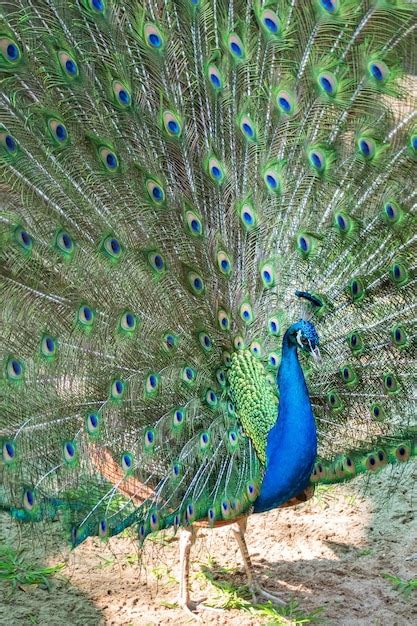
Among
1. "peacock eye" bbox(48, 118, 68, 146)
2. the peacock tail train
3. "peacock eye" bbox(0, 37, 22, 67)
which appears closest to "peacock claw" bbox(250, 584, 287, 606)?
the peacock tail train

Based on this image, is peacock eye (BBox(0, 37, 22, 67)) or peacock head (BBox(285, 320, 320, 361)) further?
peacock head (BBox(285, 320, 320, 361))

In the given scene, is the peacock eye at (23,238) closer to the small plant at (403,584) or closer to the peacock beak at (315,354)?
the peacock beak at (315,354)

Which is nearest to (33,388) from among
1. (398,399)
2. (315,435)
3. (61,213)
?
(61,213)

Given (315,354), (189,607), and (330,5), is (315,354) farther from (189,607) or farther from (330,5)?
(189,607)

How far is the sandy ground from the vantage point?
11.2 feet

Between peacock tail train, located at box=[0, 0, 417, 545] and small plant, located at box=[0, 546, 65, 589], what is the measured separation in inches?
29.8

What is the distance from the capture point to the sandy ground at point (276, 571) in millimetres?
3408

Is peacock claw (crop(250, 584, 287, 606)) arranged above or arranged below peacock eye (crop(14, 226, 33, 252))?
below

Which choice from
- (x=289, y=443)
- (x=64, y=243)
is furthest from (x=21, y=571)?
(x=64, y=243)

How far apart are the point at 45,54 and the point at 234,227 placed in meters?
0.90

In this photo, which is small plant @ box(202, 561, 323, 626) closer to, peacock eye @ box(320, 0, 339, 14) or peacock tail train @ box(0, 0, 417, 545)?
peacock tail train @ box(0, 0, 417, 545)

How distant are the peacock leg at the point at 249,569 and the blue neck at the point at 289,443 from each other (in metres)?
0.29

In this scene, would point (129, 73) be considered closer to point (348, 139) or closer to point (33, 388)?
point (348, 139)

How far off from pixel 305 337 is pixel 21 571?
1772 millimetres
